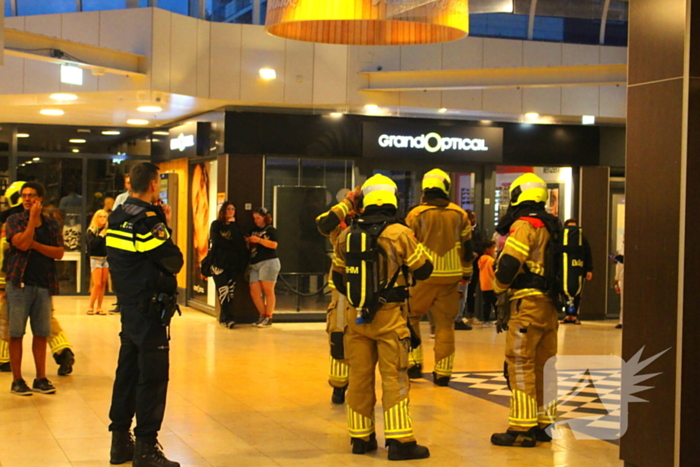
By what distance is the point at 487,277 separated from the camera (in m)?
12.7

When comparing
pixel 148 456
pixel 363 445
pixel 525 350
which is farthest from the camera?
pixel 525 350

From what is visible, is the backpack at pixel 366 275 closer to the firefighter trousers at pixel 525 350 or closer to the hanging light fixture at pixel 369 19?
the firefighter trousers at pixel 525 350

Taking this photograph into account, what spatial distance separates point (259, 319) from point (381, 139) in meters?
3.19

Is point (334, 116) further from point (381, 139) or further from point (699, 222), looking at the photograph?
point (699, 222)

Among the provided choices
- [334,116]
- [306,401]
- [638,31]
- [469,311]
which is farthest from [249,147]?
[638,31]

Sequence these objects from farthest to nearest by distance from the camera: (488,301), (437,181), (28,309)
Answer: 1. (488,301)
2. (437,181)
3. (28,309)

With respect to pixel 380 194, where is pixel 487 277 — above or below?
below

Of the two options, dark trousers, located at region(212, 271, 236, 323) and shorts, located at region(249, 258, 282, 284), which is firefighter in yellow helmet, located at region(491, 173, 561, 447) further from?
dark trousers, located at region(212, 271, 236, 323)

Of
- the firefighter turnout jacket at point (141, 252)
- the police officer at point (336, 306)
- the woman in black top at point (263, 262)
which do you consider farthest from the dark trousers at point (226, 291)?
the firefighter turnout jacket at point (141, 252)

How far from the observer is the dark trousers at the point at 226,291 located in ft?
40.8

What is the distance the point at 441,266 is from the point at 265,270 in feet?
15.7

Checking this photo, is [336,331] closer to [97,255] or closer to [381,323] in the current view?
[381,323]

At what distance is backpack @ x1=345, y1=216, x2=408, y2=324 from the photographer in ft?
17.9

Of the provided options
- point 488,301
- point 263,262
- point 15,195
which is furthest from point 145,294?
point 488,301
